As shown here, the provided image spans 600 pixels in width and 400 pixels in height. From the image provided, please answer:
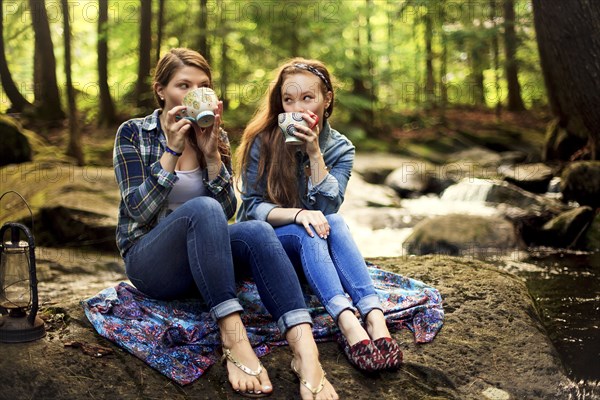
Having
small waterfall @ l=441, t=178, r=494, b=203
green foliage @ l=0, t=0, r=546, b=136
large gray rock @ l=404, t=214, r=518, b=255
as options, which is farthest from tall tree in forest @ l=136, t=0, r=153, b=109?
large gray rock @ l=404, t=214, r=518, b=255

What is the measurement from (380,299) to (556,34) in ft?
18.7

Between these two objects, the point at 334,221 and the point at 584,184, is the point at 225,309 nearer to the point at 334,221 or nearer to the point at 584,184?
the point at 334,221

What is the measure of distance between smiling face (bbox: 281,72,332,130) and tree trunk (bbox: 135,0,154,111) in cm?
826

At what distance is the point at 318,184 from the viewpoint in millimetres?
3107

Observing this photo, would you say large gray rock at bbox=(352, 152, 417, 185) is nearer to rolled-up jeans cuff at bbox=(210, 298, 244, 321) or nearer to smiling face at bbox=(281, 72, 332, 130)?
smiling face at bbox=(281, 72, 332, 130)

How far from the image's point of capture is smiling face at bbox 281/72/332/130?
317 cm

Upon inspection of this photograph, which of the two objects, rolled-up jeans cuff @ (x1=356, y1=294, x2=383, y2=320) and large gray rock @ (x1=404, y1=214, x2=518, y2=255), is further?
large gray rock @ (x1=404, y1=214, x2=518, y2=255)

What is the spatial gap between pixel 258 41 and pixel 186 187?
9.67 meters

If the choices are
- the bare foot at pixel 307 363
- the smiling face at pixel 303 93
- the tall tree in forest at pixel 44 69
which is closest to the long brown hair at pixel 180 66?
the smiling face at pixel 303 93

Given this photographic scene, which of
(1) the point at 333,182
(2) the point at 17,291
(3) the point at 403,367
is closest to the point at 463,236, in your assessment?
(1) the point at 333,182

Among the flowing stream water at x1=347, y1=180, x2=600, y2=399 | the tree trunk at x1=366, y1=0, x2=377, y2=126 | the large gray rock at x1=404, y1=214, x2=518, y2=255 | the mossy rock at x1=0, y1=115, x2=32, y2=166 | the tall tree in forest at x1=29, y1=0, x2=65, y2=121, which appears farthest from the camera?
the tree trunk at x1=366, y1=0, x2=377, y2=126

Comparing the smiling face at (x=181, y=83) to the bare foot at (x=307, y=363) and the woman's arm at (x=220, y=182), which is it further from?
the bare foot at (x=307, y=363)

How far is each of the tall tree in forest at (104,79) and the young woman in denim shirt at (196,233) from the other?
344 inches

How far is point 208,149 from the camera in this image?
2.90m
